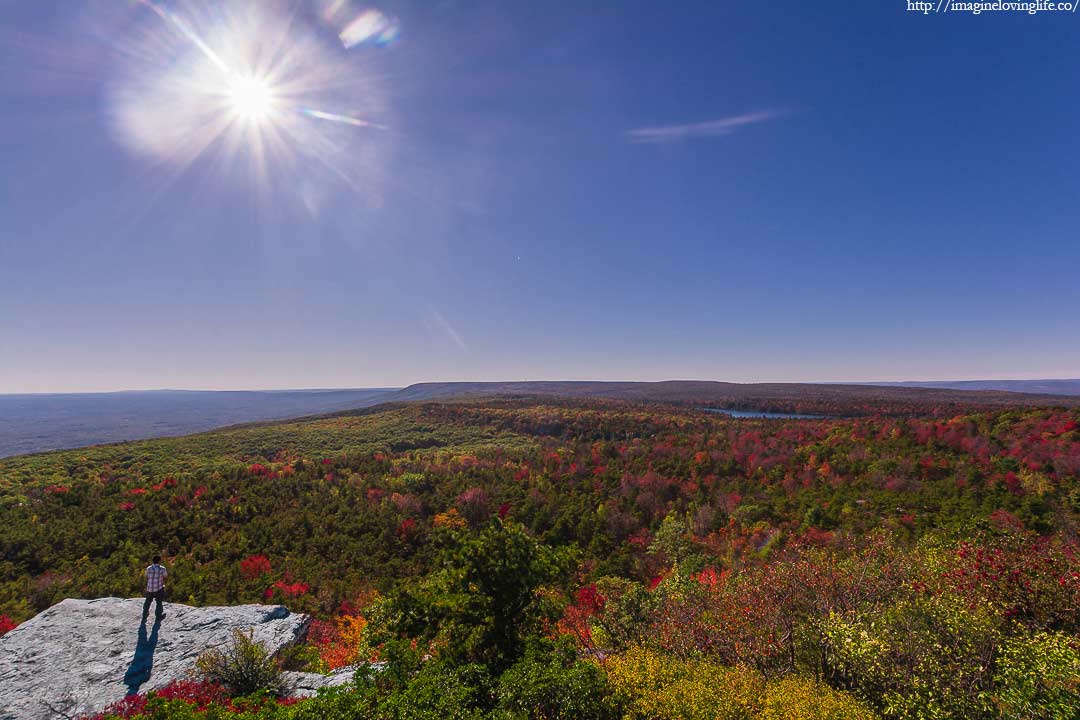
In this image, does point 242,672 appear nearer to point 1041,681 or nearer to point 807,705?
point 807,705

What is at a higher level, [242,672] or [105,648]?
[242,672]

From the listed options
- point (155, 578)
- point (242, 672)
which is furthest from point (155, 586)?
point (242, 672)

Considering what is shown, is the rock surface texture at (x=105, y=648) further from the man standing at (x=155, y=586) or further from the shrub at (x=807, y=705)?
the shrub at (x=807, y=705)

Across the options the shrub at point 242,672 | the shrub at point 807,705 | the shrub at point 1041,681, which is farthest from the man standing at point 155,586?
the shrub at point 1041,681

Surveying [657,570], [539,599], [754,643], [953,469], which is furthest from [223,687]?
[953,469]

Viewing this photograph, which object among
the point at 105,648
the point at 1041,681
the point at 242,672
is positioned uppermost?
the point at 1041,681

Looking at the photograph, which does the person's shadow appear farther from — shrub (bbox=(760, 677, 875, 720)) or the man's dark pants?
shrub (bbox=(760, 677, 875, 720))
